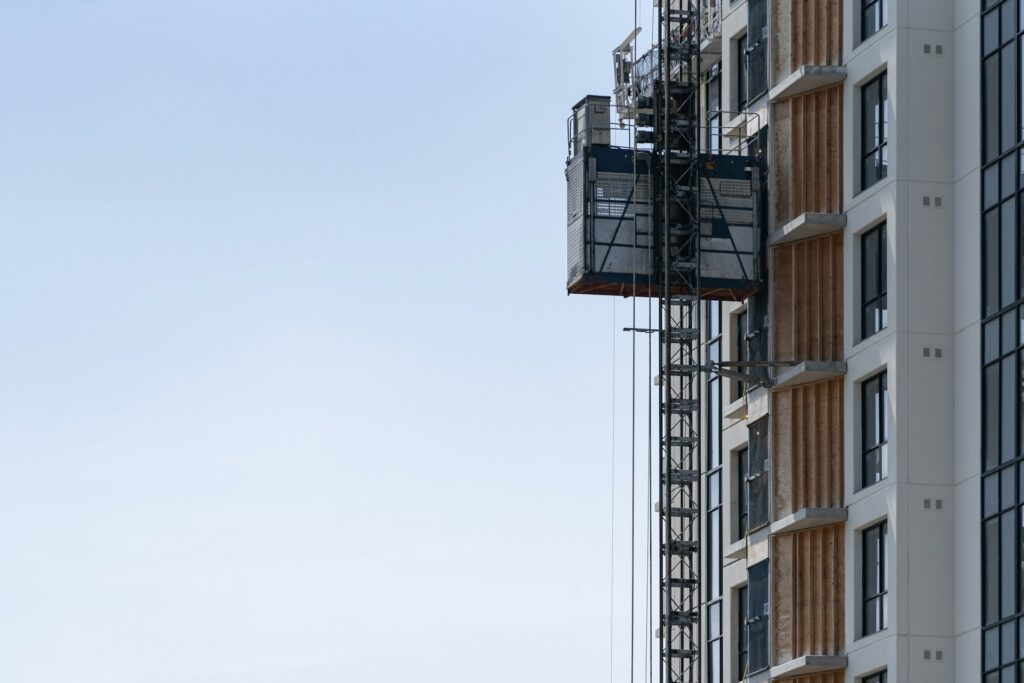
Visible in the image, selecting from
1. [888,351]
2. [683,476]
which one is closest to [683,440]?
[683,476]

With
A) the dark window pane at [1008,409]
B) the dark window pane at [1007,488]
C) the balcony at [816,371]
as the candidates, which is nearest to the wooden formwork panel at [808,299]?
the balcony at [816,371]

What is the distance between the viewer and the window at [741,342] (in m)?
Answer: 81.8

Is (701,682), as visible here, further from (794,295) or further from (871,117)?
(871,117)

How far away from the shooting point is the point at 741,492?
276ft

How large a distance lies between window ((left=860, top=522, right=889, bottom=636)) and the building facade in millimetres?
68

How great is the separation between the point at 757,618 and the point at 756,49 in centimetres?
1740

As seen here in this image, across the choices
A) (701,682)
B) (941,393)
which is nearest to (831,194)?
(941,393)

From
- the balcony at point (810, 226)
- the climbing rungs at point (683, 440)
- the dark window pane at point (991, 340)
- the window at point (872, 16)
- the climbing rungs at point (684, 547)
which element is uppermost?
the window at point (872, 16)

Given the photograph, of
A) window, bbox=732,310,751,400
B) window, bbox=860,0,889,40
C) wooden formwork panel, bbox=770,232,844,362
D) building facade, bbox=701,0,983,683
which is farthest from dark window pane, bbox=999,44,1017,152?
window, bbox=732,310,751,400

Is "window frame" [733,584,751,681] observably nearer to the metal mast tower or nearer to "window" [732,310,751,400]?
the metal mast tower

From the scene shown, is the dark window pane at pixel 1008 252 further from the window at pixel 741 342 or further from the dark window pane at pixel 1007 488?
the window at pixel 741 342

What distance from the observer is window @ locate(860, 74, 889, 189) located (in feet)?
242

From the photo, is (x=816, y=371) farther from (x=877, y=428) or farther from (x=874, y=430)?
(x=877, y=428)

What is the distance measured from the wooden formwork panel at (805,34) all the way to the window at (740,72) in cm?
530
